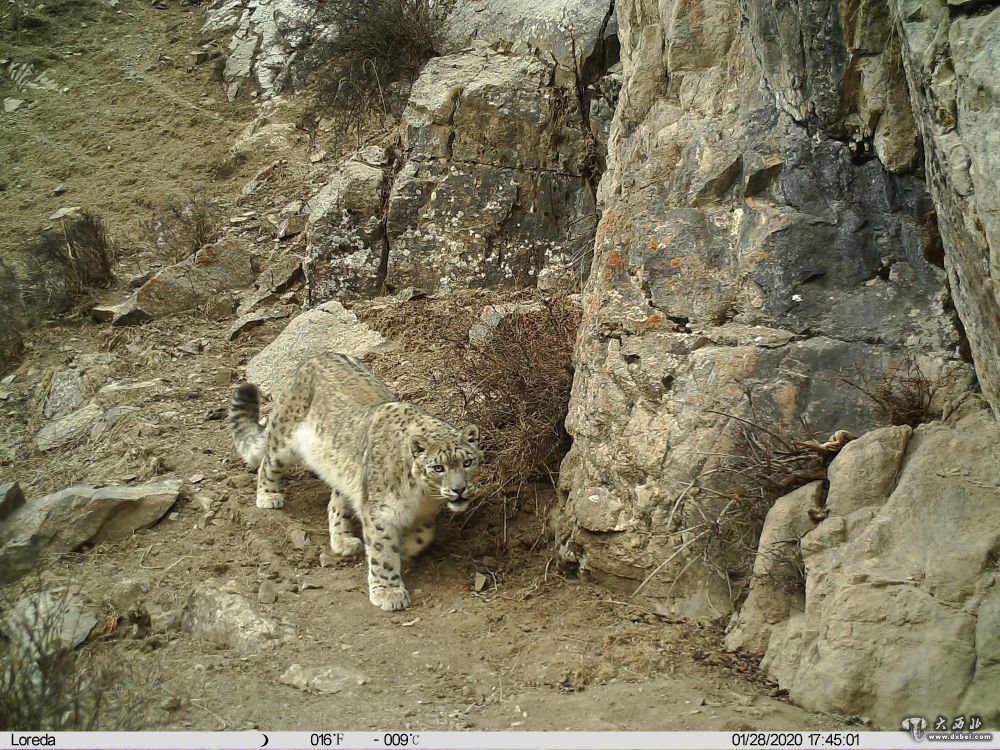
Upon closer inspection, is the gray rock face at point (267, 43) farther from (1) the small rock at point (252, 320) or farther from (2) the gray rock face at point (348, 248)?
(1) the small rock at point (252, 320)

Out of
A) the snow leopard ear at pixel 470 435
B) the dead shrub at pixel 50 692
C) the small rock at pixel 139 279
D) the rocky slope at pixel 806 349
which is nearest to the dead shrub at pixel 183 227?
the small rock at pixel 139 279

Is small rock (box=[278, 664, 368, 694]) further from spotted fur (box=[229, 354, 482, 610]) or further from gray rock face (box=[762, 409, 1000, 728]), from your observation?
gray rock face (box=[762, 409, 1000, 728])

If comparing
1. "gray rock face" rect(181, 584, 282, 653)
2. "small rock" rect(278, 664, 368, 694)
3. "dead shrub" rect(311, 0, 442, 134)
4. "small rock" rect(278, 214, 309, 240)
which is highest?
"dead shrub" rect(311, 0, 442, 134)

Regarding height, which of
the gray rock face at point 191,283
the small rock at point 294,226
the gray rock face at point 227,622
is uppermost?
the small rock at point 294,226

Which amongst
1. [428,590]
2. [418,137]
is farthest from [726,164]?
[418,137]

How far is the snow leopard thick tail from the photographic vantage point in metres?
7.62

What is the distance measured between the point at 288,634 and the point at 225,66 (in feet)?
35.0

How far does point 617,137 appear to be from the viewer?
711cm

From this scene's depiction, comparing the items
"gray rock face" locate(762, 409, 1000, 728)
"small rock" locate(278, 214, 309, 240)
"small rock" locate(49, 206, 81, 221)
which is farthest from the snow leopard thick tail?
"small rock" locate(49, 206, 81, 221)

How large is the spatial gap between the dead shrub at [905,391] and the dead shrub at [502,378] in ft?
7.60

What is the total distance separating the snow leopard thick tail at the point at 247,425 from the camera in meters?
7.62

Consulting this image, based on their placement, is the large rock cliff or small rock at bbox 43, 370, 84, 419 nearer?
the large rock cliff

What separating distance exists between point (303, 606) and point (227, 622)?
1.61 feet

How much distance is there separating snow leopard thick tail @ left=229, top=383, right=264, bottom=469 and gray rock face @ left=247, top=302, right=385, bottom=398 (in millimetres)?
981
